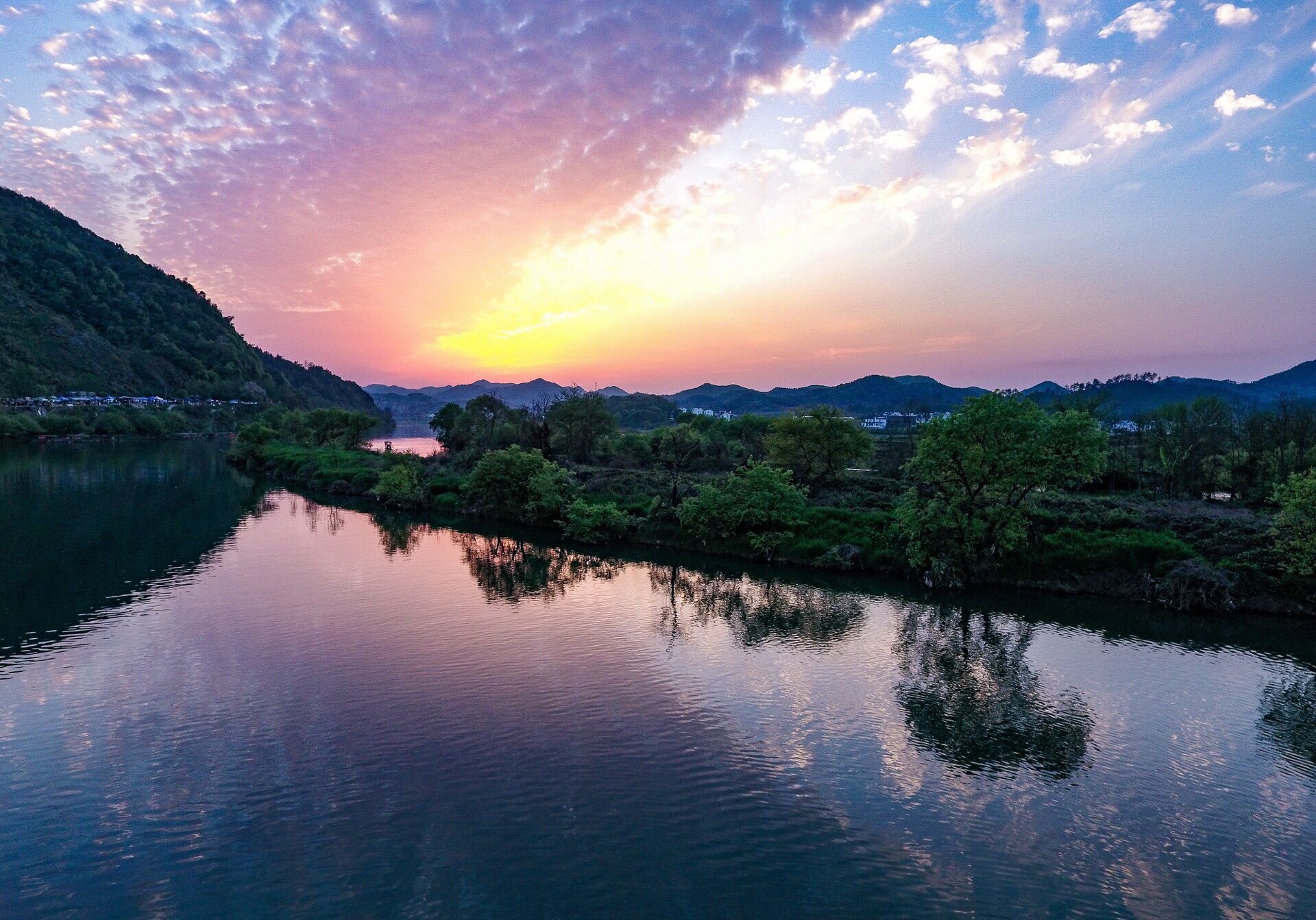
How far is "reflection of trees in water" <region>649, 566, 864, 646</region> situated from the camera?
111 feet

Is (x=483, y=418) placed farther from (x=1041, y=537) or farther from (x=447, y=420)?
(x=1041, y=537)

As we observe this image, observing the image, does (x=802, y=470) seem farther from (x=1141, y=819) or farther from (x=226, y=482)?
(x=226, y=482)

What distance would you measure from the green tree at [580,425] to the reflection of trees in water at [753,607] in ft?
180

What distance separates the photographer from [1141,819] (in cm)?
1811

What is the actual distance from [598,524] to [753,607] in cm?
2146

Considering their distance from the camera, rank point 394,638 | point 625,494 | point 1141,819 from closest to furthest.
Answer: point 1141,819
point 394,638
point 625,494

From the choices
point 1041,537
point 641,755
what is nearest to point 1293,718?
point 1041,537

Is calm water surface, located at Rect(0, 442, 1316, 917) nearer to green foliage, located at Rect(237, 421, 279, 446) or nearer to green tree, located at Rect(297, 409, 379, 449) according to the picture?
green foliage, located at Rect(237, 421, 279, 446)

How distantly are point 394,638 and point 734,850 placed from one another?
2123cm

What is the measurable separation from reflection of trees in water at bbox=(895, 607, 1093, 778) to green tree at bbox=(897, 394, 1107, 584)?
7292 mm

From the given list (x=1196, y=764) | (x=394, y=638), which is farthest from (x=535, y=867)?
(x=1196, y=764)

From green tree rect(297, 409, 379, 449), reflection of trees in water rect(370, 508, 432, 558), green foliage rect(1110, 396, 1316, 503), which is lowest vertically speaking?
reflection of trees in water rect(370, 508, 432, 558)

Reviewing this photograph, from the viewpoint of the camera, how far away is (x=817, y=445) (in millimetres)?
73188

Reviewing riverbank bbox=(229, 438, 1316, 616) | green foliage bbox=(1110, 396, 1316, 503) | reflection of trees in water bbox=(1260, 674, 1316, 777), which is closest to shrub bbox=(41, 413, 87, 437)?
riverbank bbox=(229, 438, 1316, 616)
